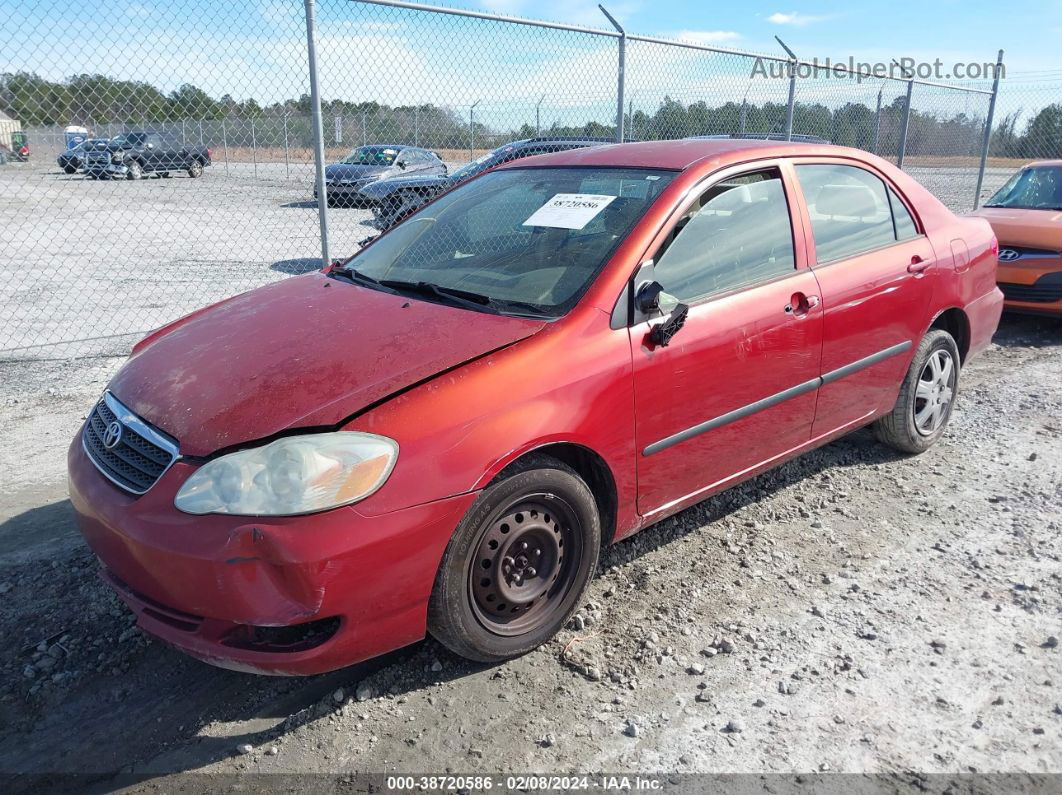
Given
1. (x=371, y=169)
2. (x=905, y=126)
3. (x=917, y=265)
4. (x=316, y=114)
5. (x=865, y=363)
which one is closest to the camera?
(x=865, y=363)

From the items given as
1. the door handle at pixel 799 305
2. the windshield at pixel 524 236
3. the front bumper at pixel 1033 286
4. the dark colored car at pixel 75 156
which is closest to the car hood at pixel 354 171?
the dark colored car at pixel 75 156

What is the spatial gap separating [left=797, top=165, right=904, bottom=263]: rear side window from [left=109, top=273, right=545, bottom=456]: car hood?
172 cm

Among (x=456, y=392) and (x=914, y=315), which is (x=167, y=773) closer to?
(x=456, y=392)

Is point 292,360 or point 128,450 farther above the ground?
point 292,360

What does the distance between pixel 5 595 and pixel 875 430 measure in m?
4.30

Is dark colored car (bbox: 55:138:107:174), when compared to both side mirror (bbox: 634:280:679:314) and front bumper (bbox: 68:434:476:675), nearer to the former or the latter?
front bumper (bbox: 68:434:476:675)

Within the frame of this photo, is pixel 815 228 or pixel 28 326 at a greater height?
pixel 815 228

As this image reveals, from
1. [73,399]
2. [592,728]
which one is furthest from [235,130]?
[592,728]

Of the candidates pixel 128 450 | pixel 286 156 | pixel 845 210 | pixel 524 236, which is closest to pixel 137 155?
pixel 286 156

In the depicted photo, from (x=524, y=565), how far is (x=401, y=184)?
11.1m

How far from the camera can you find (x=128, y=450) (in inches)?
100.0

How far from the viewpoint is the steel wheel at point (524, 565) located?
2.57 meters

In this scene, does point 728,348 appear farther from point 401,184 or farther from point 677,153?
point 401,184

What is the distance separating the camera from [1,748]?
2.37 metres
